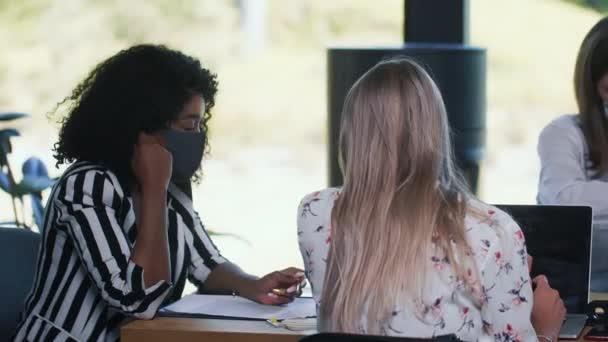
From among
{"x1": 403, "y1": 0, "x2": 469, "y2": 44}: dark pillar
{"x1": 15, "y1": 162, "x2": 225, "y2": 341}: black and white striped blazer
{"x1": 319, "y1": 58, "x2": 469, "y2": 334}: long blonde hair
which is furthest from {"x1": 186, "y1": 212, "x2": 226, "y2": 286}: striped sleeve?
{"x1": 403, "y1": 0, "x2": 469, "y2": 44}: dark pillar

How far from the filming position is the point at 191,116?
2.64 meters

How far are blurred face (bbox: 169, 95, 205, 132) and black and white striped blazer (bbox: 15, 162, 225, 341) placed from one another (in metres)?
0.20

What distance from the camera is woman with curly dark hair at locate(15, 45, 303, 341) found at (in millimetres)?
2441

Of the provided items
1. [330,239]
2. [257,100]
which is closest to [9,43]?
[257,100]

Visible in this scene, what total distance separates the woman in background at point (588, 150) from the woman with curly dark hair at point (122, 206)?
81cm

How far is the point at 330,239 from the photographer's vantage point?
2.02 meters

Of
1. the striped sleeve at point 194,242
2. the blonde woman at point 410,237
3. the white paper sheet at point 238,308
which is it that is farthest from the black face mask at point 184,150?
the blonde woman at point 410,237

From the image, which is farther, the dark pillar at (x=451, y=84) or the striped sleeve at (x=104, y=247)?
the dark pillar at (x=451, y=84)

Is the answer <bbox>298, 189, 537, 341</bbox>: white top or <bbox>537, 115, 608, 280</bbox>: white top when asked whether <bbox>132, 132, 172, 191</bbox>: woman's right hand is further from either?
<bbox>537, 115, 608, 280</bbox>: white top

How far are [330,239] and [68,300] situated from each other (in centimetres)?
78

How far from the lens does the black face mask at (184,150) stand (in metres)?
2.59

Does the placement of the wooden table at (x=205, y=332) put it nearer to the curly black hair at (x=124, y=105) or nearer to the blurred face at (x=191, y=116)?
the curly black hair at (x=124, y=105)

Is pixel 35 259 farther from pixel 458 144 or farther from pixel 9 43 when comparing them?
pixel 9 43

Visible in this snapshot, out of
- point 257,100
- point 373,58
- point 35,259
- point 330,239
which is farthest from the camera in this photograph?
point 257,100
